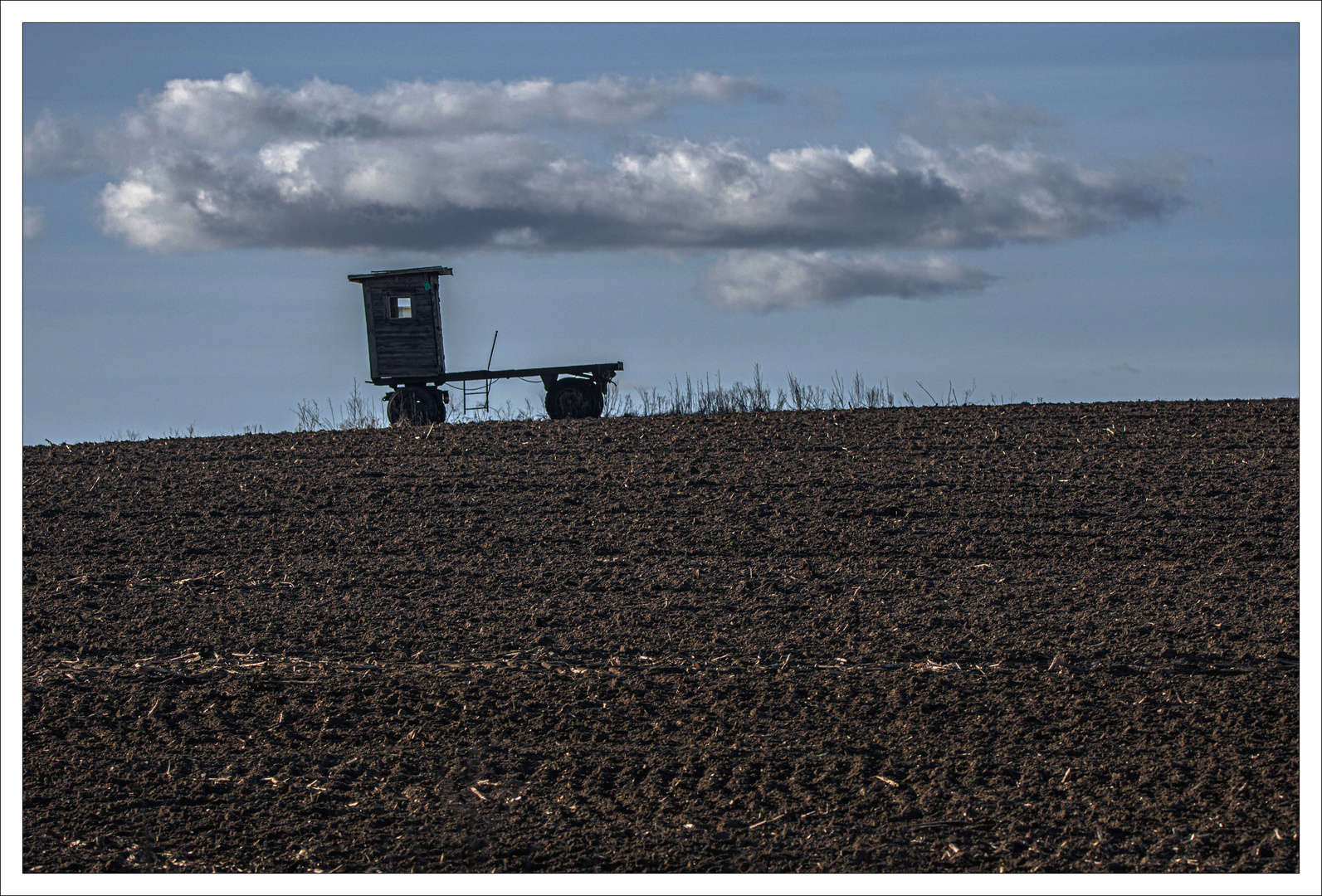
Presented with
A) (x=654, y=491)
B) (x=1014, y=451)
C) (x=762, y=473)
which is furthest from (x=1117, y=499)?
(x=654, y=491)

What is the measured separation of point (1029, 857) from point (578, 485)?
6932 millimetres

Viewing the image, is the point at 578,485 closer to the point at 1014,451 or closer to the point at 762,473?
the point at 762,473

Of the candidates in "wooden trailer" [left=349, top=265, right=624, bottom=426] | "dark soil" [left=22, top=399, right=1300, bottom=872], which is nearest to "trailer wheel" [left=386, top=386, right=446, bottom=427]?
"wooden trailer" [left=349, top=265, right=624, bottom=426]

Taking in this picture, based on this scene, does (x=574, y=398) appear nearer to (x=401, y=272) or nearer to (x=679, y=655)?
(x=401, y=272)

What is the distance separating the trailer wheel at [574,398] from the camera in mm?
17391

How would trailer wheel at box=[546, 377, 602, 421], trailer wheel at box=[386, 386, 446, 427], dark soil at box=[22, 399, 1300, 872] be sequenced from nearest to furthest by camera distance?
1. dark soil at box=[22, 399, 1300, 872]
2. trailer wheel at box=[546, 377, 602, 421]
3. trailer wheel at box=[386, 386, 446, 427]

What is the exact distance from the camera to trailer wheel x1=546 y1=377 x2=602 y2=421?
17.4 metres

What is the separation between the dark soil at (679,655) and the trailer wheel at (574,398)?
16.3 feet

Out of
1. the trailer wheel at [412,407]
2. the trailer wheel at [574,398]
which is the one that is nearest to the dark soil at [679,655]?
the trailer wheel at [574,398]

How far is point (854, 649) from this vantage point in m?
6.48

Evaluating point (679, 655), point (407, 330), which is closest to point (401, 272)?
point (407, 330)

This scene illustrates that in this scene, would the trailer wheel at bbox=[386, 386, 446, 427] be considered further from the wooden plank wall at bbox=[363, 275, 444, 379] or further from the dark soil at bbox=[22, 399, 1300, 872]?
the dark soil at bbox=[22, 399, 1300, 872]

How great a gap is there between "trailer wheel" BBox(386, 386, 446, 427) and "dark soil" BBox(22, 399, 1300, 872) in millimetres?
5383

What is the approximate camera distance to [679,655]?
6.48 meters
